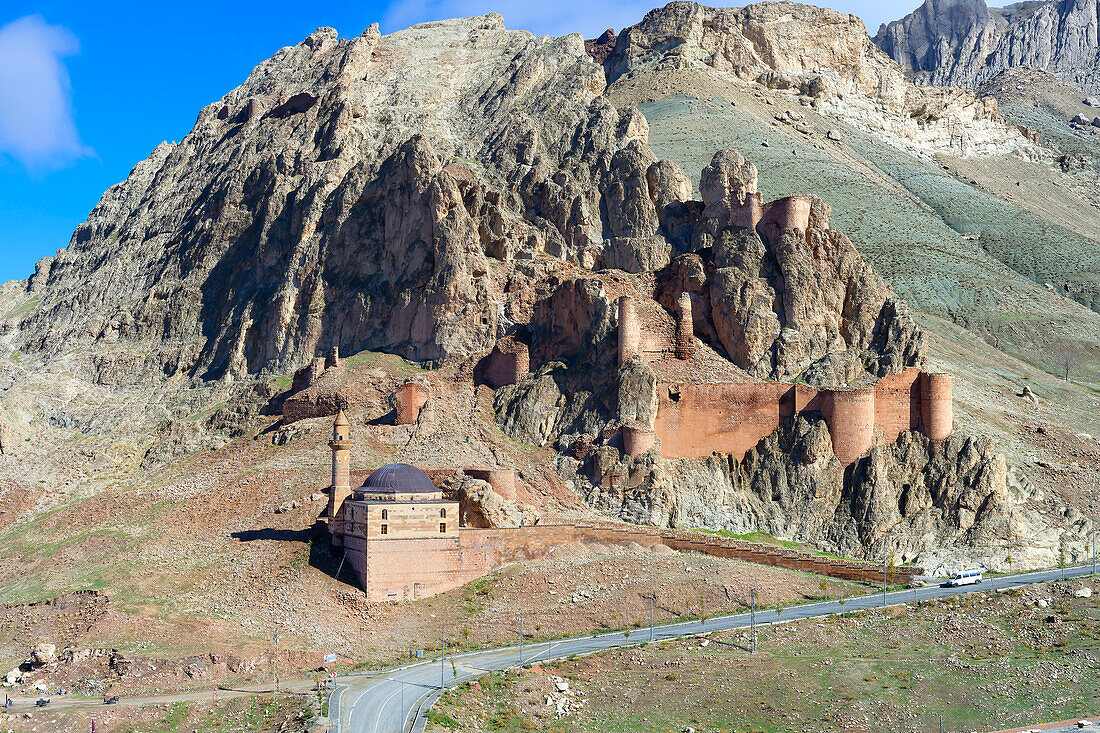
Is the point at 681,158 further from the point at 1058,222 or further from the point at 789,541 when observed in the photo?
the point at 789,541

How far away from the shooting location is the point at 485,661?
5356cm

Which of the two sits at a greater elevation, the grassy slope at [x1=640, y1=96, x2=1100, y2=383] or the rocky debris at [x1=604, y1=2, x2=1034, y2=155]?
the rocky debris at [x1=604, y1=2, x2=1034, y2=155]

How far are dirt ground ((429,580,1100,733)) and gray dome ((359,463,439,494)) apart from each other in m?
12.7

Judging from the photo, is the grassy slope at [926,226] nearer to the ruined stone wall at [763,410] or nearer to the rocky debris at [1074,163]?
the rocky debris at [1074,163]

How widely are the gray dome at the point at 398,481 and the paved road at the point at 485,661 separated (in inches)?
360

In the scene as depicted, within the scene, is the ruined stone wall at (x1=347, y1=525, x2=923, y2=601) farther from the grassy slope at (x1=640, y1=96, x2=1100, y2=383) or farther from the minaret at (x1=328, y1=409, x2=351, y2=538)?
the grassy slope at (x1=640, y1=96, x2=1100, y2=383)

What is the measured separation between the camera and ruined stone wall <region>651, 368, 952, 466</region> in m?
72.8

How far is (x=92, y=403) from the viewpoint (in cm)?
9144

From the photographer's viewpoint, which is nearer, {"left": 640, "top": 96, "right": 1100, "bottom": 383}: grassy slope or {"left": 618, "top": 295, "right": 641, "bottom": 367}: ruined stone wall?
{"left": 618, "top": 295, "right": 641, "bottom": 367}: ruined stone wall

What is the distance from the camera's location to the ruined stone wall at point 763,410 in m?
72.8

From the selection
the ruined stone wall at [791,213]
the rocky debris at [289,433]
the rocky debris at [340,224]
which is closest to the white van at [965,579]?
the ruined stone wall at [791,213]

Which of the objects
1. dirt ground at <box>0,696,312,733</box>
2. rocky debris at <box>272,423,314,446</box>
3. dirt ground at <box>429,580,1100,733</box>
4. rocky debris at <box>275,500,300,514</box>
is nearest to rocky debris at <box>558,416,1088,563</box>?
dirt ground at <box>429,580,1100,733</box>

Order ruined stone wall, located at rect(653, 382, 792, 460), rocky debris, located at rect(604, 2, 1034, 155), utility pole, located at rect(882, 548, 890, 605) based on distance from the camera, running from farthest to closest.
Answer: rocky debris, located at rect(604, 2, 1034, 155), ruined stone wall, located at rect(653, 382, 792, 460), utility pole, located at rect(882, 548, 890, 605)

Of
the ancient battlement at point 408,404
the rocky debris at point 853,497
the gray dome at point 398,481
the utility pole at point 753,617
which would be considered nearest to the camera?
the utility pole at point 753,617
